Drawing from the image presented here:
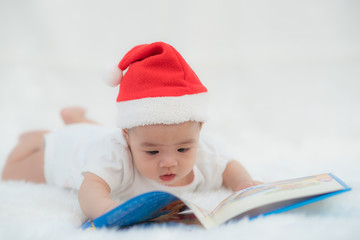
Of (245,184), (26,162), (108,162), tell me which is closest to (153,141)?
(108,162)

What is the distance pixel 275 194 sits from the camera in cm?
77

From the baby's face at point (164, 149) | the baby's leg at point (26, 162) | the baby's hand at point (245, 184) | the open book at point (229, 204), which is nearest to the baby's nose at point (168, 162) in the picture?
the baby's face at point (164, 149)

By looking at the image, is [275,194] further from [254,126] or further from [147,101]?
[254,126]

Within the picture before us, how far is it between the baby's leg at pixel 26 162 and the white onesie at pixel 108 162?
6 centimetres

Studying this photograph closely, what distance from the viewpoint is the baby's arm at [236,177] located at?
45.2 inches

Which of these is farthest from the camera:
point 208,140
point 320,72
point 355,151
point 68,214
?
point 320,72

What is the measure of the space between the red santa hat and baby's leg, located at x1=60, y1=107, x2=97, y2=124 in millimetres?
757

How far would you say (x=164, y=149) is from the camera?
99cm

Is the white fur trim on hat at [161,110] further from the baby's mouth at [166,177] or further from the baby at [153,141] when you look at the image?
the baby's mouth at [166,177]

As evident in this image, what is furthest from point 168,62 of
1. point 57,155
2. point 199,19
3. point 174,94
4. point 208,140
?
point 199,19

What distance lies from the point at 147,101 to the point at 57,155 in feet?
1.98

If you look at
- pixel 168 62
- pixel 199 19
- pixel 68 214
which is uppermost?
pixel 199 19

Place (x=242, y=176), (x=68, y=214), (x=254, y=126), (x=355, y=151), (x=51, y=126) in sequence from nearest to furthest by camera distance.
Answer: (x=68, y=214), (x=242, y=176), (x=355, y=151), (x=51, y=126), (x=254, y=126)

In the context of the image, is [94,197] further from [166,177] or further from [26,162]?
[26,162]
